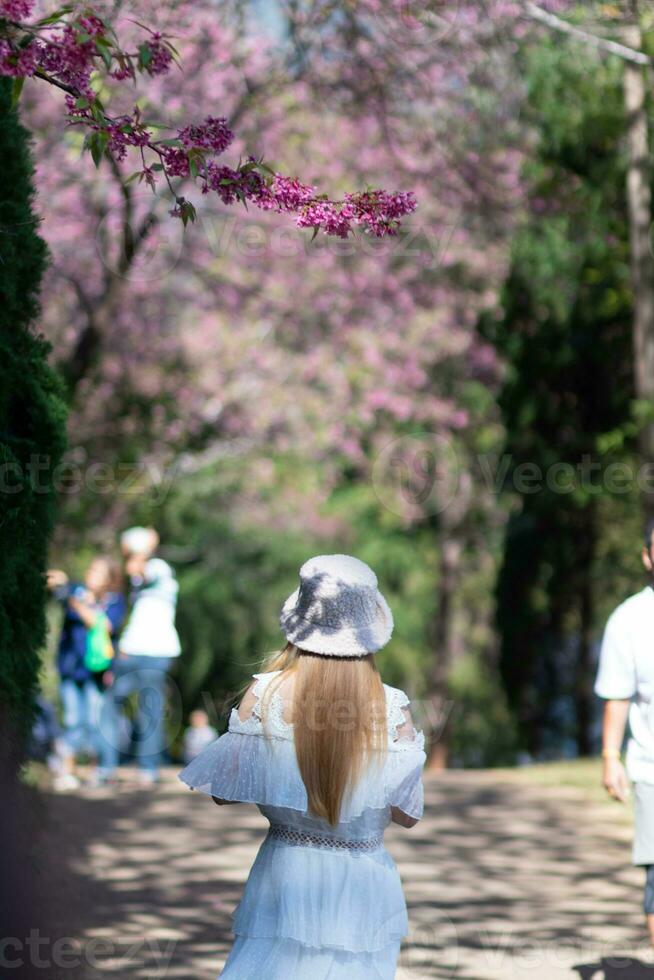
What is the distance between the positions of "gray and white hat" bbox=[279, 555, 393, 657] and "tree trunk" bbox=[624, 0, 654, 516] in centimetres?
915

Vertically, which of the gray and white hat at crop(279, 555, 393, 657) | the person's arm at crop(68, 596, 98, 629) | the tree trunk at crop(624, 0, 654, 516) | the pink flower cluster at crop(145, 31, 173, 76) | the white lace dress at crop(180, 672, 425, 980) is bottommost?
the white lace dress at crop(180, 672, 425, 980)

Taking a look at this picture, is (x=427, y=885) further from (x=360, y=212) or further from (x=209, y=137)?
(x=209, y=137)

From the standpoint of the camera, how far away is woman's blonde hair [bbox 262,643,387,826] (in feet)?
12.1

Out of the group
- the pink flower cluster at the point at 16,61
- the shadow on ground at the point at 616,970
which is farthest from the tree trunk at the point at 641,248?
the pink flower cluster at the point at 16,61

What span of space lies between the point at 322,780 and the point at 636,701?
2217mm

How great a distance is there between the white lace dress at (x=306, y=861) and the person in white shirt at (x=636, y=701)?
1864mm

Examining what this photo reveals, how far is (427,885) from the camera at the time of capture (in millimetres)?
8289

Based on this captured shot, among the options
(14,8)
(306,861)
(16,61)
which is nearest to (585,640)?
(306,861)

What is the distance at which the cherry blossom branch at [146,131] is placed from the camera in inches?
136

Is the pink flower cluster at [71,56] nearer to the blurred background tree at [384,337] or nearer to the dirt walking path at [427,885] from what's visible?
the dirt walking path at [427,885]

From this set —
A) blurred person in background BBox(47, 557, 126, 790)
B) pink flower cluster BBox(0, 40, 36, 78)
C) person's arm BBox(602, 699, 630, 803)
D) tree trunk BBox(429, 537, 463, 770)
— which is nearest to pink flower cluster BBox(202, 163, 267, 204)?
pink flower cluster BBox(0, 40, 36, 78)

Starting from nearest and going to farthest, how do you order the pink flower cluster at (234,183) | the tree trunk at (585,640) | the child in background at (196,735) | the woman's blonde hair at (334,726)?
the woman's blonde hair at (334,726) → the pink flower cluster at (234,183) → the child in background at (196,735) → the tree trunk at (585,640)

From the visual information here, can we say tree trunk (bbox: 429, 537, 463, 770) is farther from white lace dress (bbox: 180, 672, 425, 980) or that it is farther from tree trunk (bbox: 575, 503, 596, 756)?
white lace dress (bbox: 180, 672, 425, 980)

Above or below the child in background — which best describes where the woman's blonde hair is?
above
